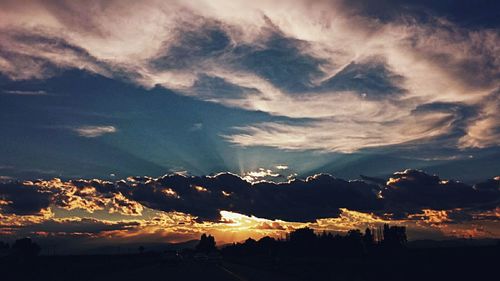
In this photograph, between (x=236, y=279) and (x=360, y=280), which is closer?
(x=236, y=279)

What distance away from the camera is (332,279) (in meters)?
60.3

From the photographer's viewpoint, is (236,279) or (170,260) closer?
(236,279)

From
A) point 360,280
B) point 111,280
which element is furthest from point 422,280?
point 111,280

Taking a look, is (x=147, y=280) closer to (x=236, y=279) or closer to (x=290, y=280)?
(x=236, y=279)

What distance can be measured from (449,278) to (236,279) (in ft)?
105

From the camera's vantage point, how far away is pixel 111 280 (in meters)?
57.0

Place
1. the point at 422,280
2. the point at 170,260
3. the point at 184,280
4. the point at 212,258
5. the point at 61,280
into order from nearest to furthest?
the point at 184,280, the point at 61,280, the point at 422,280, the point at 170,260, the point at 212,258

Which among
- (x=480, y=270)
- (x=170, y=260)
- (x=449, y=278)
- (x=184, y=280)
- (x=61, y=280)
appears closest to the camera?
(x=184, y=280)

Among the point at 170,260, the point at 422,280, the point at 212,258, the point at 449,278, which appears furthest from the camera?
the point at 212,258

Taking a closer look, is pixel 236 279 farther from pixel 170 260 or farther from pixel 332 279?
pixel 170 260

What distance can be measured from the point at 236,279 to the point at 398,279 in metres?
23.1

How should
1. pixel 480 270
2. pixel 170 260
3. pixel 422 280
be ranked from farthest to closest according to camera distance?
pixel 170 260, pixel 480 270, pixel 422 280

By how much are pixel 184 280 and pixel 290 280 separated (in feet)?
40.6

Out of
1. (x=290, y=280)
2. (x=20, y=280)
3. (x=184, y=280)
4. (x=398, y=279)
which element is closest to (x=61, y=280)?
(x=20, y=280)
